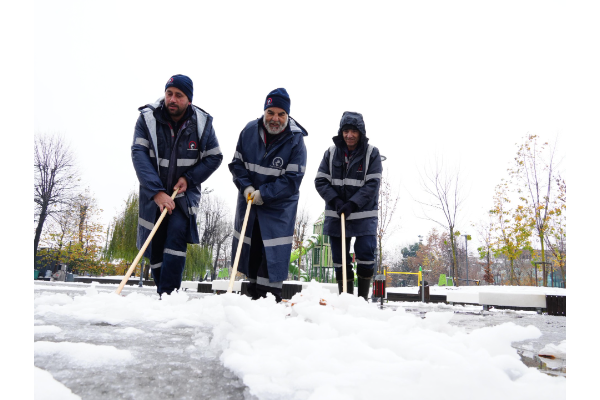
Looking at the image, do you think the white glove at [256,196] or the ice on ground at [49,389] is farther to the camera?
the white glove at [256,196]

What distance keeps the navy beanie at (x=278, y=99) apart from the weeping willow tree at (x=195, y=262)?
20.1m

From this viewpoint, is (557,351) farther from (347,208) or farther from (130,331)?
(347,208)

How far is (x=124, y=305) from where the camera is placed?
230cm

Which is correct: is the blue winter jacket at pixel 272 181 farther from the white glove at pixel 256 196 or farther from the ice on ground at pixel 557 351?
the ice on ground at pixel 557 351

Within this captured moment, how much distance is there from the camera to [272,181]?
403 centimetres

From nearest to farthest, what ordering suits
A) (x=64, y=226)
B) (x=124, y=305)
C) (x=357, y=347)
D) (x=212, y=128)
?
(x=357, y=347) < (x=124, y=305) < (x=212, y=128) < (x=64, y=226)

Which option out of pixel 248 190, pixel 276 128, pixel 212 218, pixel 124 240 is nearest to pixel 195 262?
pixel 124 240

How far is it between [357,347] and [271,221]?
2.69 metres

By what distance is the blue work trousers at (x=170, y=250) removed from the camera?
12.5 feet

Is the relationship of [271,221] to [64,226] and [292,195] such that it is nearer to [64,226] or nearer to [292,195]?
[292,195]

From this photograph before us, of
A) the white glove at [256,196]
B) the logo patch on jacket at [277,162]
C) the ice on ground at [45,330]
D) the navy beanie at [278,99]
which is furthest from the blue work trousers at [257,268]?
the ice on ground at [45,330]
